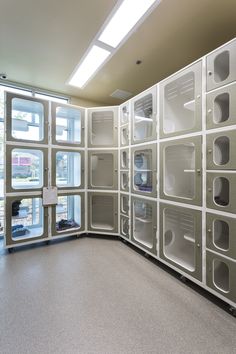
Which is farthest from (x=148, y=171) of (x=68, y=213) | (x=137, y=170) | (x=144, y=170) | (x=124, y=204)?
(x=68, y=213)

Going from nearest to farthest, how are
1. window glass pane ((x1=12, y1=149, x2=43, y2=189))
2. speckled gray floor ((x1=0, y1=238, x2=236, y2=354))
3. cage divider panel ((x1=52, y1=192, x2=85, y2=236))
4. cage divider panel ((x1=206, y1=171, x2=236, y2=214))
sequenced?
speckled gray floor ((x1=0, y1=238, x2=236, y2=354)), cage divider panel ((x1=206, y1=171, x2=236, y2=214)), window glass pane ((x1=12, y1=149, x2=43, y2=189)), cage divider panel ((x1=52, y1=192, x2=85, y2=236))

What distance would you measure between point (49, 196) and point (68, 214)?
0.78 metres

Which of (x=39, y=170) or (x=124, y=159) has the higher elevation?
(x=124, y=159)

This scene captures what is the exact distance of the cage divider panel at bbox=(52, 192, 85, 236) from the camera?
9.95 feet

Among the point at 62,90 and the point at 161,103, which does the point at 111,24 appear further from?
the point at 62,90

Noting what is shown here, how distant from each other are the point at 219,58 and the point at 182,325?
7.65ft

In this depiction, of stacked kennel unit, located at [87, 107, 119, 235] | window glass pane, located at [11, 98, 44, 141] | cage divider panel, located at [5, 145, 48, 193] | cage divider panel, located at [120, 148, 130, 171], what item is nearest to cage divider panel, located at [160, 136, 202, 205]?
cage divider panel, located at [120, 148, 130, 171]

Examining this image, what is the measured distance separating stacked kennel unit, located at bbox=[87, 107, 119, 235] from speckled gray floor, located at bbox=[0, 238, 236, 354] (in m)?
1.03

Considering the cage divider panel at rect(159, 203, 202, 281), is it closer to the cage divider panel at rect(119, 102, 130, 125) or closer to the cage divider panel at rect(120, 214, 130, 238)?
the cage divider panel at rect(120, 214, 130, 238)

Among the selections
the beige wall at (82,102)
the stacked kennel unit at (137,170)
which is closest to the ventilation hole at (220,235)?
the stacked kennel unit at (137,170)

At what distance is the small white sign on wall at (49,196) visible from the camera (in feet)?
9.42

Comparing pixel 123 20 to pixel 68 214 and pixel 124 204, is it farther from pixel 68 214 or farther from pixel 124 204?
pixel 68 214

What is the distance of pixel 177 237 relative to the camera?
2.35 m

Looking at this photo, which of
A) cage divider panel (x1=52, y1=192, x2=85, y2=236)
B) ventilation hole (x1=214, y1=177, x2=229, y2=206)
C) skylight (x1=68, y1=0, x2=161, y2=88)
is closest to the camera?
skylight (x1=68, y1=0, x2=161, y2=88)
